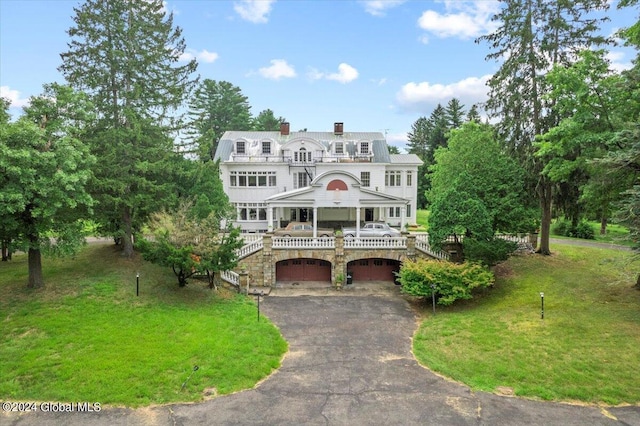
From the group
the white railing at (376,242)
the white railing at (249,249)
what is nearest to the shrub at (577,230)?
the white railing at (376,242)

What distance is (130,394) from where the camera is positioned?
35.0 feet

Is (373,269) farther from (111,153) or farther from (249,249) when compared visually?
(111,153)

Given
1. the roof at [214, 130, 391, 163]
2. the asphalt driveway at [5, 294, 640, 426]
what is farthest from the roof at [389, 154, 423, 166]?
the asphalt driveway at [5, 294, 640, 426]

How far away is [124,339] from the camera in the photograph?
13.8 metres

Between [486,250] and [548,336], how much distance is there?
595cm

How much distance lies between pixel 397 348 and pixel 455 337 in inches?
104

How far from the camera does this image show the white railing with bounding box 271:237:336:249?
2336cm

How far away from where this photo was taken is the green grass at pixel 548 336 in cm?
1135

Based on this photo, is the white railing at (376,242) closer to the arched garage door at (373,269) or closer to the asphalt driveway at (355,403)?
the arched garage door at (373,269)

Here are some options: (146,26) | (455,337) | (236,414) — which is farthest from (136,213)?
(455,337)

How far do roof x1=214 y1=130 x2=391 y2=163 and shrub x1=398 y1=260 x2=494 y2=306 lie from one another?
18.1m

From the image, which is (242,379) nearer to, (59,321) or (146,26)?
(59,321)

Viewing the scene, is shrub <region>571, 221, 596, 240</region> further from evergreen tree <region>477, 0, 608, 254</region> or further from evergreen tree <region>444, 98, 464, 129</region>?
evergreen tree <region>444, 98, 464, 129</region>

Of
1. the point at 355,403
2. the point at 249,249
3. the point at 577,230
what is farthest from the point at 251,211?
the point at 577,230
